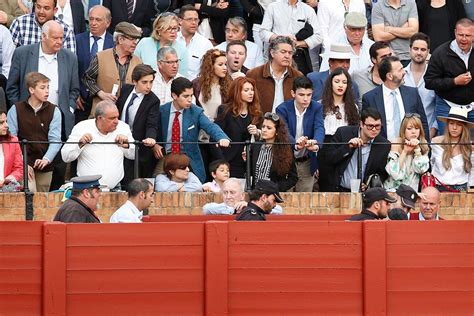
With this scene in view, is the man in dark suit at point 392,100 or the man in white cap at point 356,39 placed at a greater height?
the man in white cap at point 356,39

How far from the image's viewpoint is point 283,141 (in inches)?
746

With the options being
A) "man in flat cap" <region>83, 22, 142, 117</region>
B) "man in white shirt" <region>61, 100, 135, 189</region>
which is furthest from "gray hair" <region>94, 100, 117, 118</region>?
"man in flat cap" <region>83, 22, 142, 117</region>

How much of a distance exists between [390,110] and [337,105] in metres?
0.61

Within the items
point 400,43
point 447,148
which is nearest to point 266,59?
point 400,43

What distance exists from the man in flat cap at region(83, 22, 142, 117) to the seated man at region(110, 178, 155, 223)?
3.11m

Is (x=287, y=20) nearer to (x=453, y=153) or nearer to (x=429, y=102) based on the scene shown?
(x=429, y=102)

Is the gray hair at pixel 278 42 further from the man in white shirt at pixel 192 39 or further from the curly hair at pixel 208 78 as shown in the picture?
the man in white shirt at pixel 192 39

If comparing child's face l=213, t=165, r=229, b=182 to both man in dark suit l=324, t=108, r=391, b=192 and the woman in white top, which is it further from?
the woman in white top

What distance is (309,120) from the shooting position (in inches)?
757

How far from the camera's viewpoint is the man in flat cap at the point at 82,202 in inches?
648

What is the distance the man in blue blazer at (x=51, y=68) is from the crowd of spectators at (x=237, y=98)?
2cm

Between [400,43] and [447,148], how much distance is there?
279 centimetres

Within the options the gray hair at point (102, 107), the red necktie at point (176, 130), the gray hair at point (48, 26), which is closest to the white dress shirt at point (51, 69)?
the gray hair at point (48, 26)

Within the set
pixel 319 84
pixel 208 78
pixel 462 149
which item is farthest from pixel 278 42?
pixel 462 149
